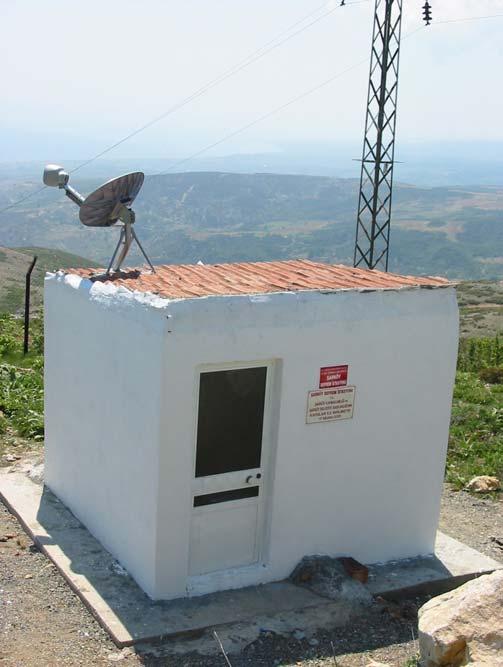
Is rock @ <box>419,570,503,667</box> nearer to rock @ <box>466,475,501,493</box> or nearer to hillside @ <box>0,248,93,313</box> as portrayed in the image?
rock @ <box>466,475,501,493</box>

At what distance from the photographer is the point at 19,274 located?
202 feet

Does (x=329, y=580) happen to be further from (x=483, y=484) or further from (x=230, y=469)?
(x=483, y=484)

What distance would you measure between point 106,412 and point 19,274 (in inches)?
2228

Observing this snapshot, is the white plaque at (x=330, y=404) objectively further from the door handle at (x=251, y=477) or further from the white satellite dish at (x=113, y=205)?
the white satellite dish at (x=113, y=205)

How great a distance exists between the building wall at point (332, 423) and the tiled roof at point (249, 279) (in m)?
0.22

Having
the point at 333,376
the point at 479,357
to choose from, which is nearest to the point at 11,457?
the point at 333,376

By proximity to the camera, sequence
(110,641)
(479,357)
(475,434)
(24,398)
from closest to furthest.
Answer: (110,641) → (475,434) → (24,398) → (479,357)

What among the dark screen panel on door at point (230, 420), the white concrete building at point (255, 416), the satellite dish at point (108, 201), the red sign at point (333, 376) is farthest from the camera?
the satellite dish at point (108, 201)

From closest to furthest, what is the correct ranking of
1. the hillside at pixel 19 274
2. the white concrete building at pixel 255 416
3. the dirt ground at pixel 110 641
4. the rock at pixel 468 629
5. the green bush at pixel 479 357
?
the rock at pixel 468 629 < the dirt ground at pixel 110 641 < the white concrete building at pixel 255 416 < the green bush at pixel 479 357 < the hillside at pixel 19 274

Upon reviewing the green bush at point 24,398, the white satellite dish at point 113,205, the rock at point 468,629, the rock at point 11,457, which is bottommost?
the rock at point 11,457

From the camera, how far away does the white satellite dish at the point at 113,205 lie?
7.63 metres

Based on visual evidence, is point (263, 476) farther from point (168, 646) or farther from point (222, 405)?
point (168, 646)

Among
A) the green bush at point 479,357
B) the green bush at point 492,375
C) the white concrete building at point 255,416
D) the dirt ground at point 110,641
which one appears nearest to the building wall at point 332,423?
the white concrete building at point 255,416

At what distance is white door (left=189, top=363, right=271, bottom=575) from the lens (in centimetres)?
668
